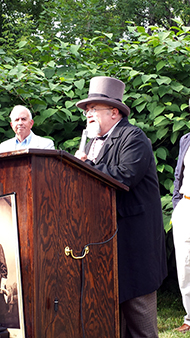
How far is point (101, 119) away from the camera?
2.84 m

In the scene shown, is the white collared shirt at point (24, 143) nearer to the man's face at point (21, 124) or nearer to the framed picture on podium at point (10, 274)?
the man's face at point (21, 124)

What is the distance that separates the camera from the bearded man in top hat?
241 centimetres

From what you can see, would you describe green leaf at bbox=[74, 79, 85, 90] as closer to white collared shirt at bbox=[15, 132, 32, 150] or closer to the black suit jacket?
white collared shirt at bbox=[15, 132, 32, 150]

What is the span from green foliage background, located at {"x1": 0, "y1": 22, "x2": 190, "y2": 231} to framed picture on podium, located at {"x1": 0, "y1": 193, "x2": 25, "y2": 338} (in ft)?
9.19

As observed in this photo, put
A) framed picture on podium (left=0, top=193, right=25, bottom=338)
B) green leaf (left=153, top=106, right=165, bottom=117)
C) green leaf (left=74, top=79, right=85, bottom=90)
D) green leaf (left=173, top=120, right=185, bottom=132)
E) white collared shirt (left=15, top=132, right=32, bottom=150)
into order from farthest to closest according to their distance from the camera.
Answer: green leaf (left=74, top=79, right=85, bottom=90) < green leaf (left=153, top=106, right=165, bottom=117) < green leaf (left=173, top=120, right=185, bottom=132) < white collared shirt (left=15, top=132, right=32, bottom=150) < framed picture on podium (left=0, top=193, right=25, bottom=338)

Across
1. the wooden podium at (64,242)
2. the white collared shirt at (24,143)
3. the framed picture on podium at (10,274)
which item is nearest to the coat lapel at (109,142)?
the wooden podium at (64,242)

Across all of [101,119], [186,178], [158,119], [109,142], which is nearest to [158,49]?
[158,119]

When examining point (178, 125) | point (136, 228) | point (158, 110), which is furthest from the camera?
point (158, 110)

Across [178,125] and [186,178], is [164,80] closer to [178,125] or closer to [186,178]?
[178,125]

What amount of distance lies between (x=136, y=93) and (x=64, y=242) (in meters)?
3.16

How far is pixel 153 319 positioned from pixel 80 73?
3.00 m

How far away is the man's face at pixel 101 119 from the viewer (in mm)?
2838

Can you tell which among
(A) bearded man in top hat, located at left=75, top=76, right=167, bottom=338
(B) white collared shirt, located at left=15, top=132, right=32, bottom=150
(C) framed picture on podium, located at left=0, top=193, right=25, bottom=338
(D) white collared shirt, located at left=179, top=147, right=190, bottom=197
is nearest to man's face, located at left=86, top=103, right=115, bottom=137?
(A) bearded man in top hat, located at left=75, top=76, right=167, bottom=338

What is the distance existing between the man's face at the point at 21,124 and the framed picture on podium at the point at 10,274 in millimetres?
2495
